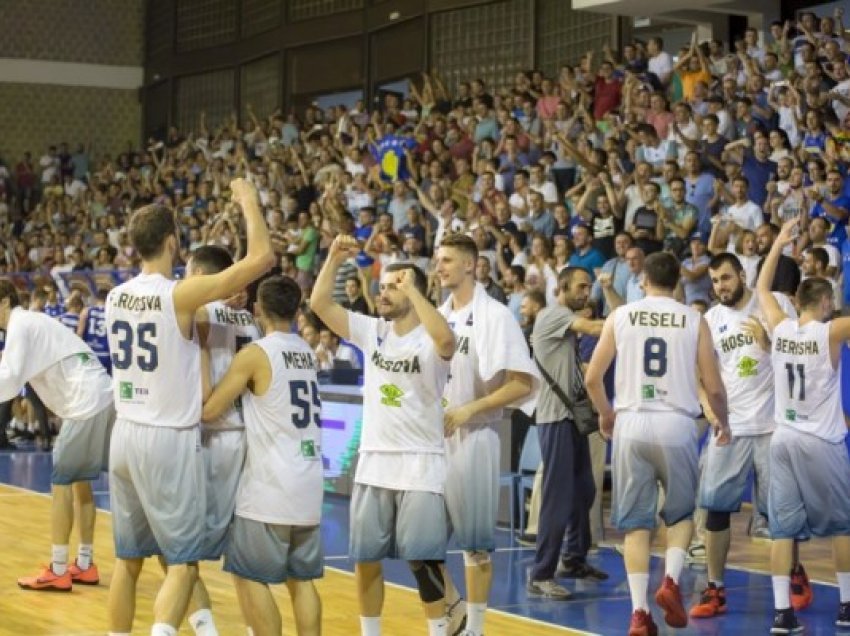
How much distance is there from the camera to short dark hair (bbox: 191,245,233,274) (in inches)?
305

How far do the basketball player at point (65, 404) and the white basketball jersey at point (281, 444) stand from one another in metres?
3.13

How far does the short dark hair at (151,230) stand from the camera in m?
7.48

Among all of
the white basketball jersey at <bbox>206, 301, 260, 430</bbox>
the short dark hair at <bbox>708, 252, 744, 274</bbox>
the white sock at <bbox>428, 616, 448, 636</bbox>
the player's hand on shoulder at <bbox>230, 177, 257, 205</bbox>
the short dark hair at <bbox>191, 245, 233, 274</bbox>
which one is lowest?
the white sock at <bbox>428, 616, 448, 636</bbox>

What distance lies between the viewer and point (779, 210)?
16.2 metres

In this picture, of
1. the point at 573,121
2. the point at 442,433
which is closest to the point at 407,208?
the point at 573,121

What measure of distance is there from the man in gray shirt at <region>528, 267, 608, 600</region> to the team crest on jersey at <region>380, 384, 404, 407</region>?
2858 mm

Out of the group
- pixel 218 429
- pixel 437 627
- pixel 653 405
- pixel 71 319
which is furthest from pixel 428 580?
pixel 71 319

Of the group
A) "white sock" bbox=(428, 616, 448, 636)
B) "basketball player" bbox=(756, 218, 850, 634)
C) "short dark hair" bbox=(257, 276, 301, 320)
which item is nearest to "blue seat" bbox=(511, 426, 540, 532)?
"basketball player" bbox=(756, 218, 850, 634)

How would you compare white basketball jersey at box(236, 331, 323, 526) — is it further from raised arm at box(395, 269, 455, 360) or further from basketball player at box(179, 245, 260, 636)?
raised arm at box(395, 269, 455, 360)

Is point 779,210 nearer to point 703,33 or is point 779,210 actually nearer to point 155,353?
point 703,33

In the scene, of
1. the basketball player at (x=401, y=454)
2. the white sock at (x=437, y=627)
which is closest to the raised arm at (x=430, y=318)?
the basketball player at (x=401, y=454)

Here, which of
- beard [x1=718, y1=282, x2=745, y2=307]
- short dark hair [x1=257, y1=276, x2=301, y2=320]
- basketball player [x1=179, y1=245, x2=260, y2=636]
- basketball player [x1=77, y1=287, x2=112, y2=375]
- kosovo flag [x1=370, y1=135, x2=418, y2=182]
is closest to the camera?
short dark hair [x1=257, y1=276, x2=301, y2=320]

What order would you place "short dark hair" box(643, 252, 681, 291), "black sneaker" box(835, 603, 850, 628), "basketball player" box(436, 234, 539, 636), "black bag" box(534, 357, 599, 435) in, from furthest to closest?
1. "black bag" box(534, 357, 599, 435)
2. "black sneaker" box(835, 603, 850, 628)
3. "short dark hair" box(643, 252, 681, 291)
4. "basketball player" box(436, 234, 539, 636)

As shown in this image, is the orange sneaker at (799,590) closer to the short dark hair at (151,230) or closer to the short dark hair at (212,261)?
the short dark hair at (212,261)
